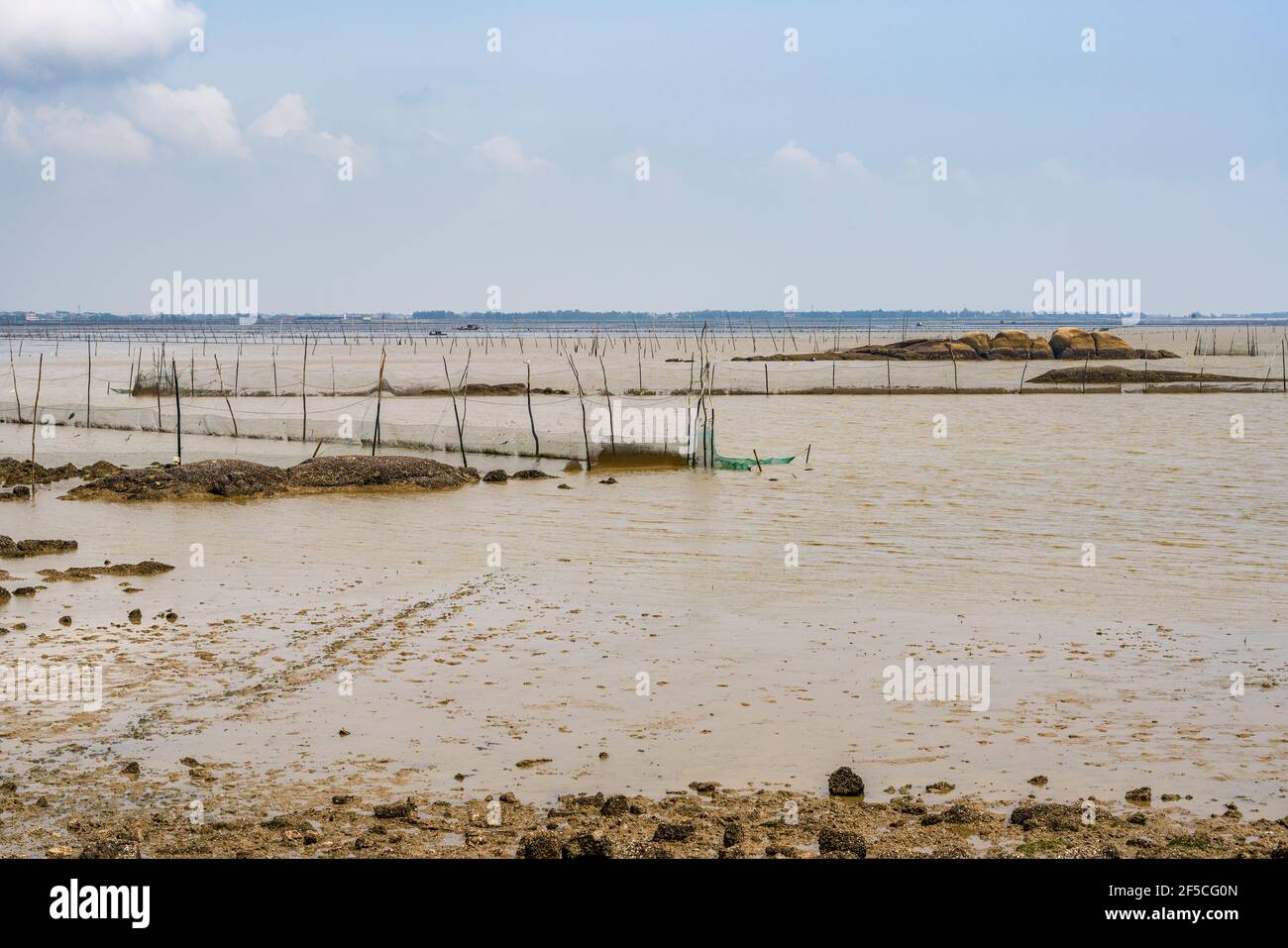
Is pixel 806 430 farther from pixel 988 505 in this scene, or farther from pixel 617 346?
pixel 617 346

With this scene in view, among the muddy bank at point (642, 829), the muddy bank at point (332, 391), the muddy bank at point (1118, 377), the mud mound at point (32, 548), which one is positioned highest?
the muddy bank at point (1118, 377)

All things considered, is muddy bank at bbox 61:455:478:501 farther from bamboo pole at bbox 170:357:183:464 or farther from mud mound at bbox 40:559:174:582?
mud mound at bbox 40:559:174:582

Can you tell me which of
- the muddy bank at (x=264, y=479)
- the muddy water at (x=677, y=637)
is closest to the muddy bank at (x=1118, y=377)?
the muddy water at (x=677, y=637)

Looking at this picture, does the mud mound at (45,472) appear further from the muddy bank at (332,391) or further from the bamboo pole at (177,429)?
the muddy bank at (332,391)

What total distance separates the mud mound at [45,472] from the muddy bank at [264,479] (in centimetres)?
136

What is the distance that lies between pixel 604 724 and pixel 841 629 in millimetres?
2925

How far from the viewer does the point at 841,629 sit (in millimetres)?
9375

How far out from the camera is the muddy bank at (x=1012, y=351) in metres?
54.4

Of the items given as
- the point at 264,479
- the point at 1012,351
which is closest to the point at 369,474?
the point at 264,479

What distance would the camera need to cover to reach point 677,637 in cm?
915
